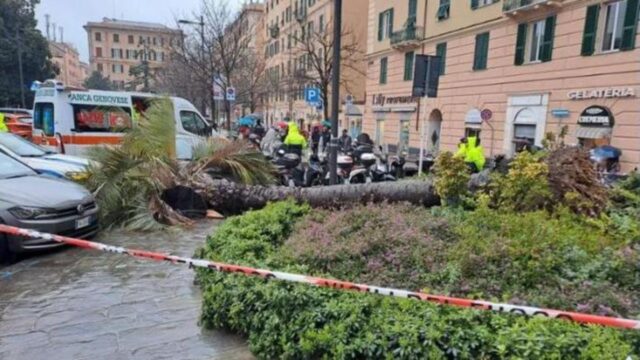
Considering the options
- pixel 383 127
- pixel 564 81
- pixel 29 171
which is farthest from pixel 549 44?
pixel 29 171

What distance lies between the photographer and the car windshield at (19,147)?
340 inches

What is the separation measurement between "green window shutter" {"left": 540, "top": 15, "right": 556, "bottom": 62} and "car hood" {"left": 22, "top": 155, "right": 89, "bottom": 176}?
15.8 meters

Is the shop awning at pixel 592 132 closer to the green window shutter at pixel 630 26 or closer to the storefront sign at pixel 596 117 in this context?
the storefront sign at pixel 596 117

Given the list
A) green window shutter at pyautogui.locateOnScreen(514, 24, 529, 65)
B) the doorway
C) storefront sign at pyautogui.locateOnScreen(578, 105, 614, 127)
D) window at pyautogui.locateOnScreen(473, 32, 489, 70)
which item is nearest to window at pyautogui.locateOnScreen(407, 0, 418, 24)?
the doorway

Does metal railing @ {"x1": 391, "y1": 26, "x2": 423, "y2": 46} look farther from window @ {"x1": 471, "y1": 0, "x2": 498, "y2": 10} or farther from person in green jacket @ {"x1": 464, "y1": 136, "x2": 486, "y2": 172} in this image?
person in green jacket @ {"x1": 464, "y1": 136, "x2": 486, "y2": 172}

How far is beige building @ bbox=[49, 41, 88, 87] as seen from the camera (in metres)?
93.4

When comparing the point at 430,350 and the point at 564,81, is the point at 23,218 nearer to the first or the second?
the point at 430,350

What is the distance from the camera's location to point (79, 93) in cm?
1287

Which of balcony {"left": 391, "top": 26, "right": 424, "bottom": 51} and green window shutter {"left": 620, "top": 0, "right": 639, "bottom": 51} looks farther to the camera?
balcony {"left": 391, "top": 26, "right": 424, "bottom": 51}

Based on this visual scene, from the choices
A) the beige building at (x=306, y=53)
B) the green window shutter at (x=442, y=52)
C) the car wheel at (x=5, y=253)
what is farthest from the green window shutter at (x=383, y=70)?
the car wheel at (x=5, y=253)

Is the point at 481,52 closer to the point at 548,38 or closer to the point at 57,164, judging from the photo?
the point at 548,38

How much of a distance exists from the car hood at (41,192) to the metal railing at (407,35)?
21889 millimetres

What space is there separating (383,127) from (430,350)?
27.1m

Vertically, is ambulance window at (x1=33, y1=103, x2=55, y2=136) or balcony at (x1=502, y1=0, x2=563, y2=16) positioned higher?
balcony at (x1=502, y1=0, x2=563, y2=16)
